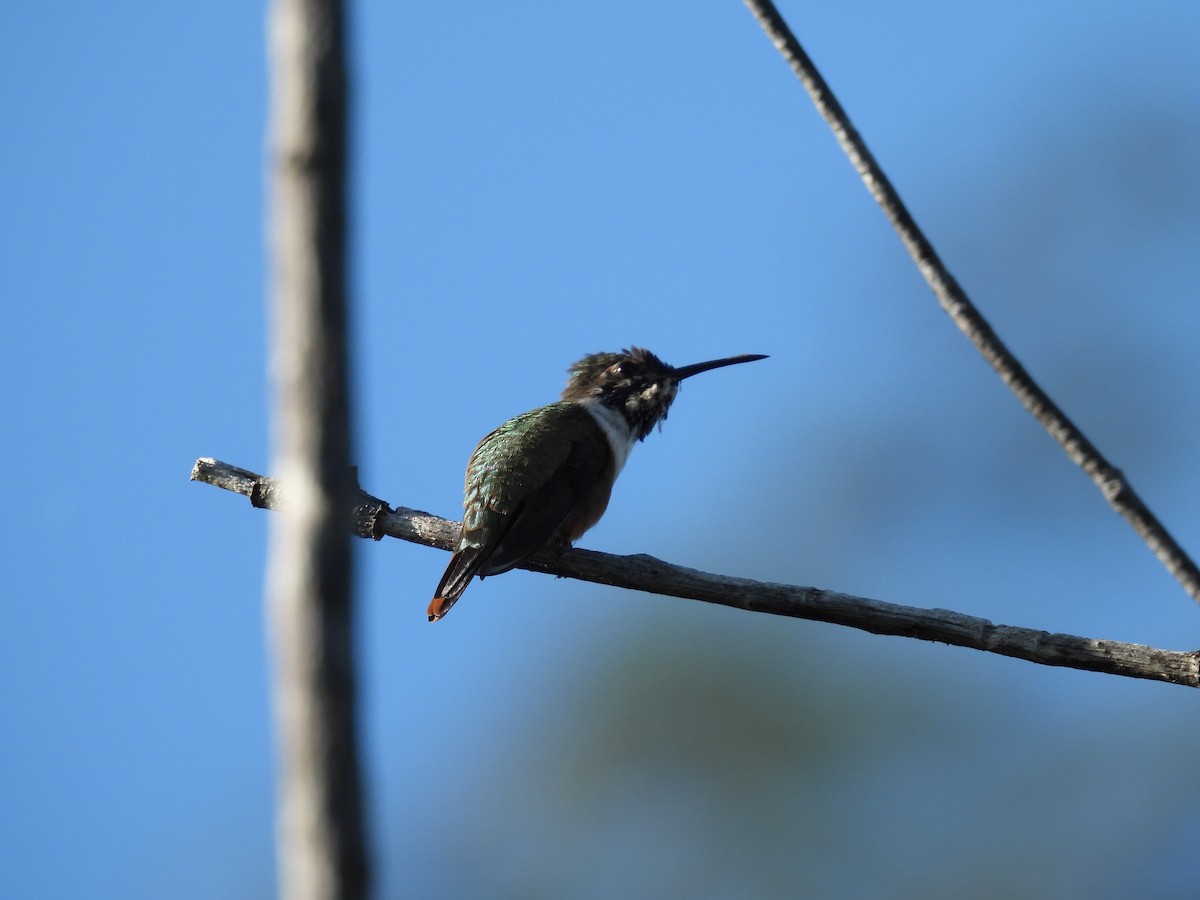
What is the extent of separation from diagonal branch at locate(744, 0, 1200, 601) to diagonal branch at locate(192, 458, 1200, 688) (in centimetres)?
188

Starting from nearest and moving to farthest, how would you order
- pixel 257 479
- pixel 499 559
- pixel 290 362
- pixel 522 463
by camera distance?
pixel 290 362 → pixel 257 479 → pixel 499 559 → pixel 522 463

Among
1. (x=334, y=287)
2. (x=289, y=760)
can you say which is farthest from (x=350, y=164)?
(x=289, y=760)

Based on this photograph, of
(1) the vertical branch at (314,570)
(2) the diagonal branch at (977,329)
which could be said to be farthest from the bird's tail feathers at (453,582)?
(1) the vertical branch at (314,570)

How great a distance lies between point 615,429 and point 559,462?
3.00 feet

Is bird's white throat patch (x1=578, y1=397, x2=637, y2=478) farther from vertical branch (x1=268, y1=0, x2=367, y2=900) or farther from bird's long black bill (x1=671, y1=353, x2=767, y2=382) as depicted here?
vertical branch (x1=268, y1=0, x2=367, y2=900)

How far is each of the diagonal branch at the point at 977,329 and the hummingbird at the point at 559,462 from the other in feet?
14.2

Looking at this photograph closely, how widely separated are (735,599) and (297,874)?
4.23 metres

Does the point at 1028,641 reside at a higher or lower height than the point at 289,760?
higher

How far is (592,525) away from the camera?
27.4 feet

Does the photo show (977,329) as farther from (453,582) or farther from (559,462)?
(559,462)

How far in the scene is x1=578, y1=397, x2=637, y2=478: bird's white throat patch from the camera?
8.87m

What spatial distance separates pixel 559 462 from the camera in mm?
8242

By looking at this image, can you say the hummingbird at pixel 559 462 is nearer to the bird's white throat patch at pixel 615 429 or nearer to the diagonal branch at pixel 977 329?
the bird's white throat patch at pixel 615 429

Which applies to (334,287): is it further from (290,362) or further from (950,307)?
(950,307)
